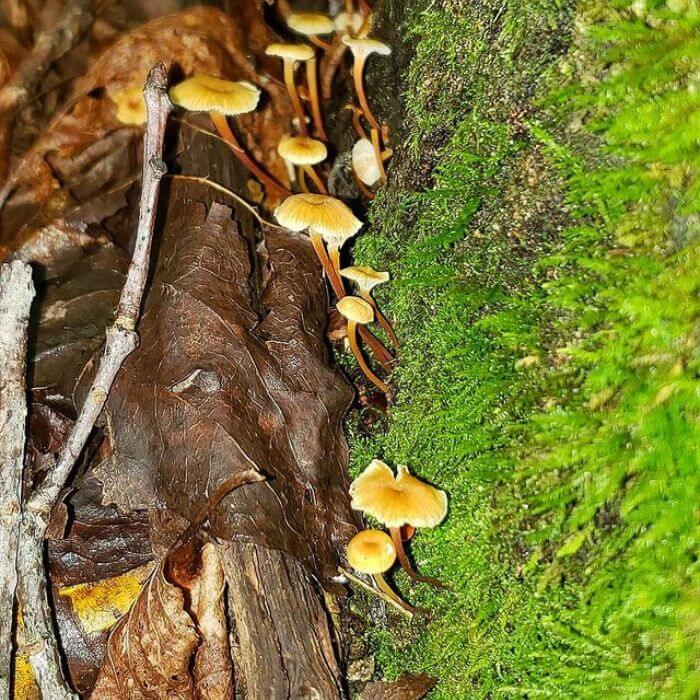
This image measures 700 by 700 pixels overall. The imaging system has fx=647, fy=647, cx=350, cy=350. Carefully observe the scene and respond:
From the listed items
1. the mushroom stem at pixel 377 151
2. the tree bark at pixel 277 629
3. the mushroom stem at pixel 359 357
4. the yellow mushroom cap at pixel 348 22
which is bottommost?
the tree bark at pixel 277 629

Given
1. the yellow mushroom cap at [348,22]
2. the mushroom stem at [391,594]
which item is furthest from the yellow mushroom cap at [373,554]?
the yellow mushroom cap at [348,22]

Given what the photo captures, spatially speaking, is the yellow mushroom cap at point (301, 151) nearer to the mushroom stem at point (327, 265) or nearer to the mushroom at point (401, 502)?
the mushroom stem at point (327, 265)

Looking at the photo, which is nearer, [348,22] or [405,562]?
[405,562]

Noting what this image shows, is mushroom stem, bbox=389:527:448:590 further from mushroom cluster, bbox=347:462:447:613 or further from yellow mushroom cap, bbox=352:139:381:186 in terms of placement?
yellow mushroom cap, bbox=352:139:381:186

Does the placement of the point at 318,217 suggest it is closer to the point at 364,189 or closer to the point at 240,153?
the point at 364,189

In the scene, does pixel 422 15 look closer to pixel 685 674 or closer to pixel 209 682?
pixel 685 674

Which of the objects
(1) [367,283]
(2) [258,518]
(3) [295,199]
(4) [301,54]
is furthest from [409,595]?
(4) [301,54]

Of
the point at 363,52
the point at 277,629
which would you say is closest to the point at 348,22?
the point at 363,52
